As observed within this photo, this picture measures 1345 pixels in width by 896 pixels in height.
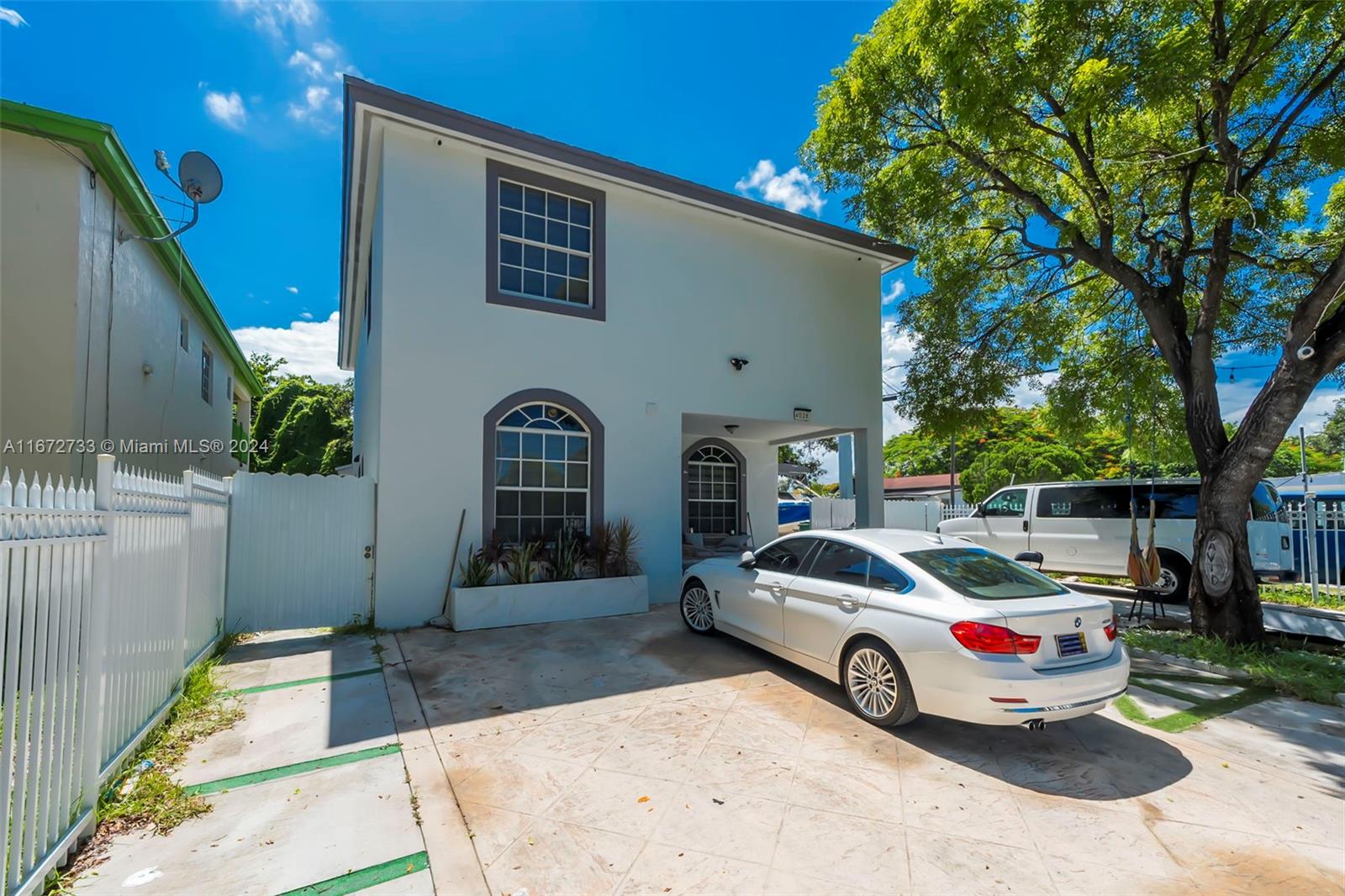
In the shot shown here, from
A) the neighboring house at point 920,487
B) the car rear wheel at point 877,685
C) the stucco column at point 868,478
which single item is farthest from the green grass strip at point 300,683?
the neighboring house at point 920,487

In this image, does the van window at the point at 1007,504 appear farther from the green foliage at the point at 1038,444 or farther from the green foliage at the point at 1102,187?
the green foliage at the point at 1102,187

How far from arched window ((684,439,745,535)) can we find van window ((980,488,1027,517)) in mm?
4994

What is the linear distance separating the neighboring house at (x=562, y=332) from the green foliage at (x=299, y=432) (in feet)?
60.7

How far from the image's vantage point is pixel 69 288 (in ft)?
23.2

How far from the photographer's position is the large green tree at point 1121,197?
6.46 m

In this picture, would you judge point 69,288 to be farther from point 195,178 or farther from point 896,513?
point 896,513

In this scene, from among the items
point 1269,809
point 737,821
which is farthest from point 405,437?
point 1269,809

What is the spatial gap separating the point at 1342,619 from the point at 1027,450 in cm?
3038

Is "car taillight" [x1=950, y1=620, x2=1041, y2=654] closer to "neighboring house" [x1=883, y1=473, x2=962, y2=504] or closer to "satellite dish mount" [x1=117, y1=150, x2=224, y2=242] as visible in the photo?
"satellite dish mount" [x1=117, y1=150, x2=224, y2=242]

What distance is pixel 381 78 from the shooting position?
26.0 ft

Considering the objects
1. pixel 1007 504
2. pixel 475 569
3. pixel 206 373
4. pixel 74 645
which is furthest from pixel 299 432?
pixel 74 645

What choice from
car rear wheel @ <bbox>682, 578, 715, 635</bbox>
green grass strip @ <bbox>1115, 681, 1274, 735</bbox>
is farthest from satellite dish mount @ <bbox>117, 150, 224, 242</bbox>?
green grass strip @ <bbox>1115, 681, 1274, 735</bbox>

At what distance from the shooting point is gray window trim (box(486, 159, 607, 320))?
336 inches

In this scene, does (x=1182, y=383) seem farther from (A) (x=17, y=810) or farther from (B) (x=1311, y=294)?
(A) (x=17, y=810)
